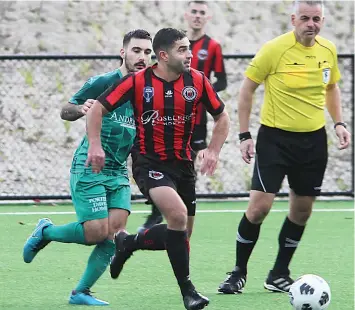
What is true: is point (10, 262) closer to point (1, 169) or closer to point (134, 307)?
point (134, 307)

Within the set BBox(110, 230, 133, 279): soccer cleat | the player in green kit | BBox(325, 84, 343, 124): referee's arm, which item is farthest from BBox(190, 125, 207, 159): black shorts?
BBox(110, 230, 133, 279): soccer cleat

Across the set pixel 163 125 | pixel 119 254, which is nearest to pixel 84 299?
pixel 119 254

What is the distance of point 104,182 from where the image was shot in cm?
672

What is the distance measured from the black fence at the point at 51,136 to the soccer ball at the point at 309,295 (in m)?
6.93

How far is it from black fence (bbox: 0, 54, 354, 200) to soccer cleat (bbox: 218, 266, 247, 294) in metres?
5.94

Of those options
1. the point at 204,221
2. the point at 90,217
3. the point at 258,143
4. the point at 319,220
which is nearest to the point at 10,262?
the point at 90,217

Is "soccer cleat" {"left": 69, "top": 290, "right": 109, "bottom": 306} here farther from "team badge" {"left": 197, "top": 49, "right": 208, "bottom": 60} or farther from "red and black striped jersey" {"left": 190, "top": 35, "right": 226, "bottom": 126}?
"team badge" {"left": 197, "top": 49, "right": 208, "bottom": 60}

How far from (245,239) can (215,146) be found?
3.03 feet

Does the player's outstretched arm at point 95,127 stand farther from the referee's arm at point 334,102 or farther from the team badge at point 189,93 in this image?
the referee's arm at point 334,102

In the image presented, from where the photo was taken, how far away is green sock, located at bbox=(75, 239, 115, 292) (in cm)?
661

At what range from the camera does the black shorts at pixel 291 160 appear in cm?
693

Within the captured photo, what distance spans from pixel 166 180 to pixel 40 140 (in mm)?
7296

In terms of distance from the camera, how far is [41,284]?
7273 millimetres

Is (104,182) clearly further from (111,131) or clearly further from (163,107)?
(163,107)
